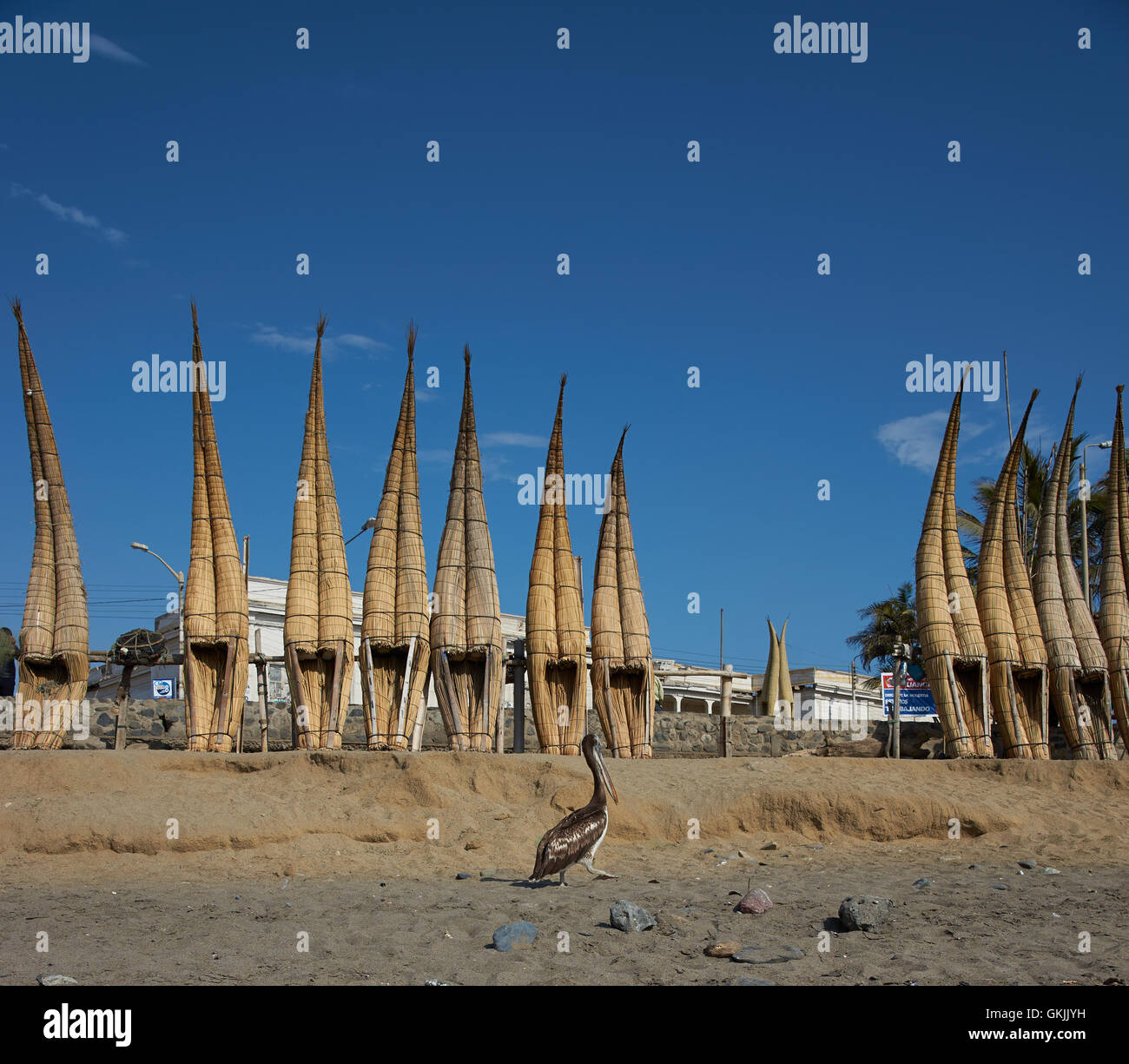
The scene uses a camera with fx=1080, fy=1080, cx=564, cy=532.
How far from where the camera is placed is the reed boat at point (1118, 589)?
741 inches

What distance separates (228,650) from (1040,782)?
11.8 metres

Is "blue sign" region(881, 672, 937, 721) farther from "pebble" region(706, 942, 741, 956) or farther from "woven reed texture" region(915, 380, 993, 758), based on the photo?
"pebble" region(706, 942, 741, 956)

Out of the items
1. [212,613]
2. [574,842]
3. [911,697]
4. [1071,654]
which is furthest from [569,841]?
[911,697]

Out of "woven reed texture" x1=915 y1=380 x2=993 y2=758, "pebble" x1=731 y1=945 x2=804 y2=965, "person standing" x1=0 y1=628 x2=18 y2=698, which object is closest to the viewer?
"pebble" x1=731 y1=945 x2=804 y2=965

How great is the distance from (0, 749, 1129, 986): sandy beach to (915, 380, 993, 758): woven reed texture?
1.72 m

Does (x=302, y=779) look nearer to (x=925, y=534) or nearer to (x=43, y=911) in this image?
(x=43, y=911)

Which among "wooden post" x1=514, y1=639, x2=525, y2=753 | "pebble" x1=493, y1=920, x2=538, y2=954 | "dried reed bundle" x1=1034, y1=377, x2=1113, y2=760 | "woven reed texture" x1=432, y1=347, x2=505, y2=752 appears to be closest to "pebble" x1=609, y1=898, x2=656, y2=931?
"pebble" x1=493, y1=920, x2=538, y2=954

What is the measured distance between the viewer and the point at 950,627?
1728 cm

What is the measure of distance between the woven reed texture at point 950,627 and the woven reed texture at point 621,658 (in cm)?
458

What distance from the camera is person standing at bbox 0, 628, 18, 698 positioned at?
2967 cm

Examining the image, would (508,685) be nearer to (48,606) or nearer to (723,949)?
(48,606)

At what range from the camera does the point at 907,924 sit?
859 centimetres

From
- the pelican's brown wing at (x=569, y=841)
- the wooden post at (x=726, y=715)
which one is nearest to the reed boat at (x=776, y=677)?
the wooden post at (x=726, y=715)

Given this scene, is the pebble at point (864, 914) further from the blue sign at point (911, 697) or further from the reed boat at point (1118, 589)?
the blue sign at point (911, 697)
